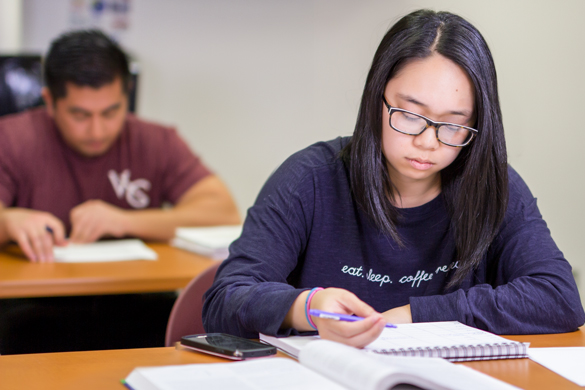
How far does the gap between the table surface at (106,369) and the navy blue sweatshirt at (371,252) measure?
21 cm

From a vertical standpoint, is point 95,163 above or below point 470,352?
below

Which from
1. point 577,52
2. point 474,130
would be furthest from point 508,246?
point 577,52

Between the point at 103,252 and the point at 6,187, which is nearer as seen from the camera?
A: the point at 103,252

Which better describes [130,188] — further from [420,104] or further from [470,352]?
[470,352]

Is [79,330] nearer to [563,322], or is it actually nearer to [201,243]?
[201,243]

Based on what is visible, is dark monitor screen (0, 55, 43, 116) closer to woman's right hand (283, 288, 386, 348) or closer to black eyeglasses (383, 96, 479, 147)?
black eyeglasses (383, 96, 479, 147)

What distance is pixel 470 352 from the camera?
871 millimetres

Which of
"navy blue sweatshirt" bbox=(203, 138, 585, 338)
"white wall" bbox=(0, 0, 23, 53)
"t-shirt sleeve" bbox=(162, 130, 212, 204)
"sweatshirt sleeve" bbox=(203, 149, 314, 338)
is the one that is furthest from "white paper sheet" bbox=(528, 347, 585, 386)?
"white wall" bbox=(0, 0, 23, 53)

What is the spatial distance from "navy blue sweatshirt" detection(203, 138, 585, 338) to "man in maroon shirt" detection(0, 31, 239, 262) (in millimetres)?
970

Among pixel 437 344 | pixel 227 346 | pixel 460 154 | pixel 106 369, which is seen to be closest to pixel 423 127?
pixel 460 154

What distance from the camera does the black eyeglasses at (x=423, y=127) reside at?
1120 millimetres

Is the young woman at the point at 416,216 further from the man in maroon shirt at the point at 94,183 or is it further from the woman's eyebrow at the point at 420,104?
the man in maroon shirt at the point at 94,183

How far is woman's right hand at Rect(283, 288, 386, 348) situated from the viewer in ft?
2.70

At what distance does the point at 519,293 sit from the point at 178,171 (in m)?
1.53
